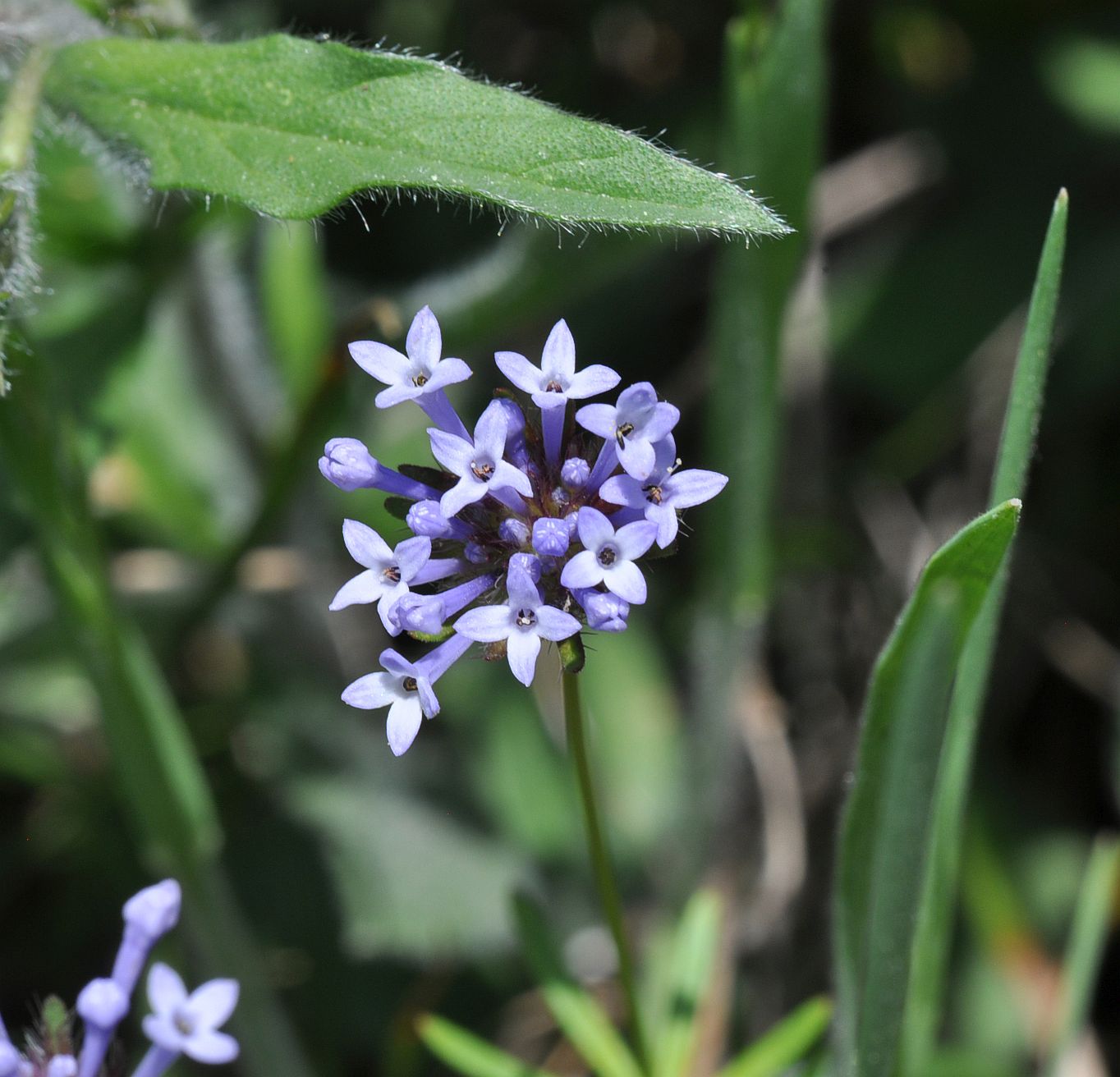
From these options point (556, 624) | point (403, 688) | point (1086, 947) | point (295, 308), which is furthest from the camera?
point (295, 308)

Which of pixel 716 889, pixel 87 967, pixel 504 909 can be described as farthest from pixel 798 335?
pixel 87 967

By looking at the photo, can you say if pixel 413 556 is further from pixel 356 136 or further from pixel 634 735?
pixel 634 735

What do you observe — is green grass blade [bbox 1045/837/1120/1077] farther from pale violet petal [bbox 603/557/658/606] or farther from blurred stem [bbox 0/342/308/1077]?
blurred stem [bbox 0/342/308/1077]

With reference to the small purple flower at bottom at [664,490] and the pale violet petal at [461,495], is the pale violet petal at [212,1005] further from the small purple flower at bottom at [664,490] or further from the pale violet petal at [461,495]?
the small purple flower at bottom at [664,490]

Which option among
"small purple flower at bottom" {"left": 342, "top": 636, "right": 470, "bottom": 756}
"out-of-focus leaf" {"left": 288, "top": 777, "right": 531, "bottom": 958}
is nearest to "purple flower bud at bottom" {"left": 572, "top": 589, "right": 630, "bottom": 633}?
"small purple flower at bottom" {"left": 342, "top": 636, "right": 470, "bottom": 756}

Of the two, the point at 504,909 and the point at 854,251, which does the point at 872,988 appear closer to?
the point at 504,909

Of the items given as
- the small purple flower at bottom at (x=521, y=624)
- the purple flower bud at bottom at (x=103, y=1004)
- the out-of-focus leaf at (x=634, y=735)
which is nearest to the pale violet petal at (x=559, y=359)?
the small purple flower at bottom at (x=521, y=624)

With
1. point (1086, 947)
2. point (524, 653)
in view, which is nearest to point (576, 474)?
point (524, 653)
